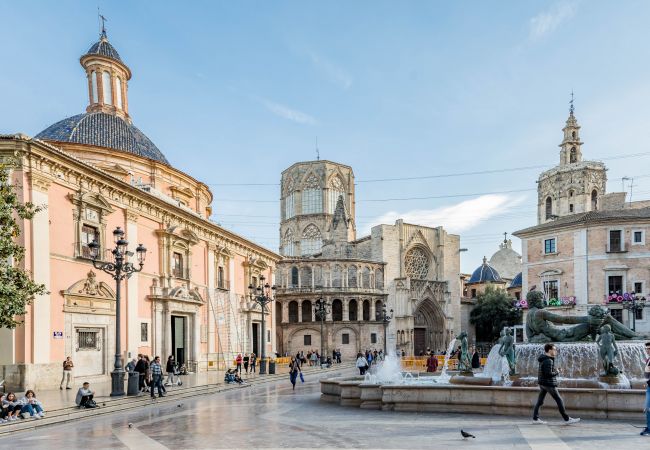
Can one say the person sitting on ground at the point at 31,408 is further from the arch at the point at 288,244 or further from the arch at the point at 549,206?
the arch at the point at 549,206

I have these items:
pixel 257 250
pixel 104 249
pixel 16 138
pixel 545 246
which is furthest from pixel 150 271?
pixel 545 246

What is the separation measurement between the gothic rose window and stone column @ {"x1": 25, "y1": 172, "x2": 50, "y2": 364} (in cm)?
4300

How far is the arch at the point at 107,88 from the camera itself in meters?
33.8

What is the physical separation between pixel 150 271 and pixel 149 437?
16231mm

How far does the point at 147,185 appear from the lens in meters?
28.7

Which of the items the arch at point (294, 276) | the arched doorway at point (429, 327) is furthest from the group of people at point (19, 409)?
the arched doorway at point (429, 327)

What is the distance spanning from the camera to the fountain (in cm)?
1106

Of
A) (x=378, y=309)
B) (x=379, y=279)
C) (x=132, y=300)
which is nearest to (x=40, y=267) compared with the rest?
(x=132, y=300)

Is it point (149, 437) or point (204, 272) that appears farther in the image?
point (204, 272)

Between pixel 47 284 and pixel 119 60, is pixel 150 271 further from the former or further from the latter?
pixel 119 60

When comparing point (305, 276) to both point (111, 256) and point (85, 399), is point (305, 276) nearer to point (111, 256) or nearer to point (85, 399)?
point (111, 256)

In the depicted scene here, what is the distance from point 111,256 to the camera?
899 inches

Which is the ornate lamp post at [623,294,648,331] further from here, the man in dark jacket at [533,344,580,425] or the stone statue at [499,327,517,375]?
the man in dark jacket at [533,344,580,425]

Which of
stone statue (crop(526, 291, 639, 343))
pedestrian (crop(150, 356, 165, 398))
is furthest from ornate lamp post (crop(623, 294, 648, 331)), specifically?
pedestrian (crop(150, 356, 165, 398))
